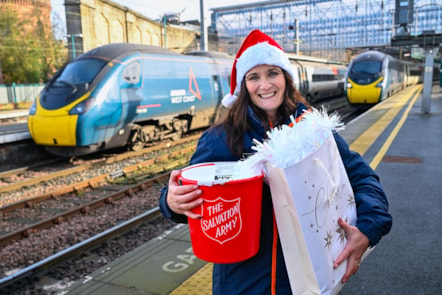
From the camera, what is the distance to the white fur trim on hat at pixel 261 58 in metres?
1.84

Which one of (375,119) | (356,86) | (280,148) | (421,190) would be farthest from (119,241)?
(356,86)

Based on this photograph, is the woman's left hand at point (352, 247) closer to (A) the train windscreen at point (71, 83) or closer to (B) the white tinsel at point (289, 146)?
→ (B) the white tinsel at point (289, 146)

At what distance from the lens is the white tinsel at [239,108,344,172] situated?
4.26ft

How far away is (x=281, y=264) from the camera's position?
152 cm

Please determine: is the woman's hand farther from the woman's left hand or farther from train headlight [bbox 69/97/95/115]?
train headlight [bbox 69/97/95/115]

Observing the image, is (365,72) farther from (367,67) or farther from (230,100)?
(230,100)

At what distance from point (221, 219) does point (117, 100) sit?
873 cm

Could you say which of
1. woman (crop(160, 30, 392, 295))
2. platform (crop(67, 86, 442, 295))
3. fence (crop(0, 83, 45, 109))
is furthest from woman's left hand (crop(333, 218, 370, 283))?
fence (crop(0, 83, 45, 109))

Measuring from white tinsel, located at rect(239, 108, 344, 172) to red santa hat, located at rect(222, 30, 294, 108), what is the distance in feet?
1.67

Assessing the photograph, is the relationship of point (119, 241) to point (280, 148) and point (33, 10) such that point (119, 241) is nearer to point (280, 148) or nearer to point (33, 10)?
point (280, 148)

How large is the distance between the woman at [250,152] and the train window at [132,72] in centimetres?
825

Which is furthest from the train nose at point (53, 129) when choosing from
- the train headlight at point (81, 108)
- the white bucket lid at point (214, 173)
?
the white bucket lid at point (214, 173)

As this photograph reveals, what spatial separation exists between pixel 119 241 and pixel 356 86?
16.7 m

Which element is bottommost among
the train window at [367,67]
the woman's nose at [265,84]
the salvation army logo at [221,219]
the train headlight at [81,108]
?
the salvation army logo at [221,219]
